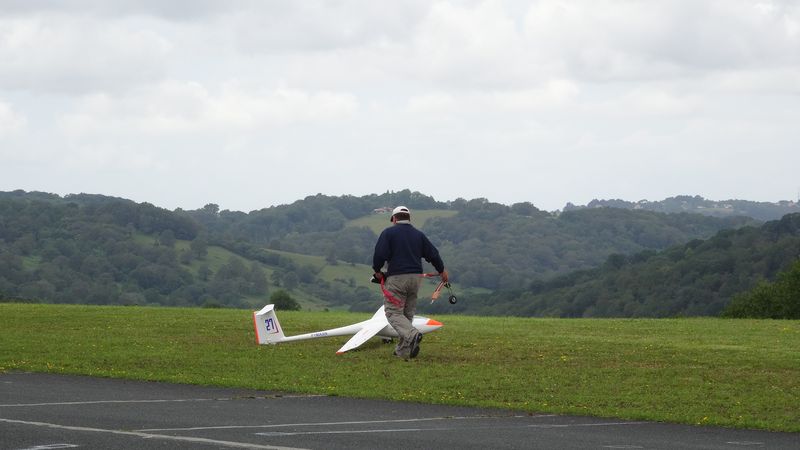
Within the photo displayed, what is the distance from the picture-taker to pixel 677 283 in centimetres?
13500

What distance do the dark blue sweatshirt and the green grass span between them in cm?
157

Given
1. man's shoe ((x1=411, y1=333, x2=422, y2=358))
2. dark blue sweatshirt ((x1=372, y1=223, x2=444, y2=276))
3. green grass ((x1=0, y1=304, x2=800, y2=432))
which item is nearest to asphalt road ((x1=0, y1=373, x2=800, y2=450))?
green grass ((x1=0, y1=304, x2=800, y2=432))

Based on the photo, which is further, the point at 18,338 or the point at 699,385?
the point at 18,338

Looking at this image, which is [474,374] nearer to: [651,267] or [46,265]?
[651,267]

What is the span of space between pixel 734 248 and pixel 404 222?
13400 centimetres

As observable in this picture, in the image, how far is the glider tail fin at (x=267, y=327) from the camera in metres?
21.8

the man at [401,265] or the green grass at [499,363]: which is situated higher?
the man at [401,265]

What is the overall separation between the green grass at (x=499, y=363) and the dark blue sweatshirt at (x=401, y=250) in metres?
1.57

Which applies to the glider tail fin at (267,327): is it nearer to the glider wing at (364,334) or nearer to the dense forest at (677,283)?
the glider wing at (364,334)

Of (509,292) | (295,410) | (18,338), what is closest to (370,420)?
(295,410)

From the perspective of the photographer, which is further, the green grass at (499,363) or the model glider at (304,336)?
the model glider at (304,336)

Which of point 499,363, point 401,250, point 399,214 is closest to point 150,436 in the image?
point 499,363

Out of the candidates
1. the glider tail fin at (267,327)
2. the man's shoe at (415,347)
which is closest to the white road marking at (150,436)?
the man's shoe at (415,347)

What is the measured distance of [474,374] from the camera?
685 inches
